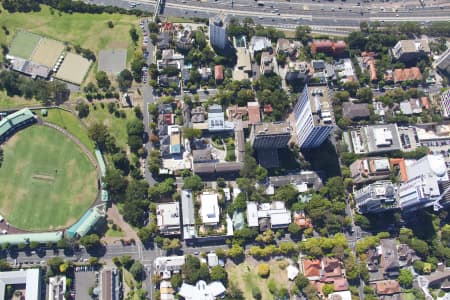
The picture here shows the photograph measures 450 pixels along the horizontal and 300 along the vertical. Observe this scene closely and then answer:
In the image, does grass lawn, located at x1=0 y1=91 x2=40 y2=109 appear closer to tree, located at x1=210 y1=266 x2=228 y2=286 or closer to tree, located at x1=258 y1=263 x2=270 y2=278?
tree, located at x1=210 y1=266 x2=228 y2=286

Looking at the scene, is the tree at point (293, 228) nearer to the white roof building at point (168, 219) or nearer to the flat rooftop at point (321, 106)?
the flat rooftop at point (321, 106)

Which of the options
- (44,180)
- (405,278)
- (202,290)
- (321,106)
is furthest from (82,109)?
(405,278)

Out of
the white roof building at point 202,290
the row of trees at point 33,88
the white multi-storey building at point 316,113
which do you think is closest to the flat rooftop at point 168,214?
the white roof building at point 202,290

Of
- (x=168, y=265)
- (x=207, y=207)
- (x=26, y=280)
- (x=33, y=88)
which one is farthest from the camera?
(x=33, y=88)

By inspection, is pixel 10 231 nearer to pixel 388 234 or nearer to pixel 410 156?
pixel 388 234

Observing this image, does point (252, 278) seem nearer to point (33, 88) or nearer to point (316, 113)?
point (316, 113)
